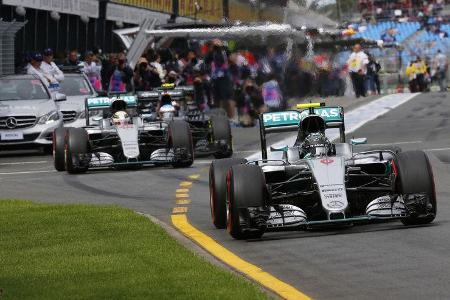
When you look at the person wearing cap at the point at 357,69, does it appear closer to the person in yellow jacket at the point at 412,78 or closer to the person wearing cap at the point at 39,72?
the person in yellow jacket at the point at 412,78

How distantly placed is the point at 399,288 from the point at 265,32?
30.7 metres

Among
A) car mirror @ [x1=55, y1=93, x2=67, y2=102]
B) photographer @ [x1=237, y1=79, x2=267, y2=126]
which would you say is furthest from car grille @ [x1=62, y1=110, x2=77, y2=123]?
photographer @ [x1=237, y1=79, x2=267, y2=126]

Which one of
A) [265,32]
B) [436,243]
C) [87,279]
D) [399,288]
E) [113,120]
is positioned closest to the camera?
[399,288]

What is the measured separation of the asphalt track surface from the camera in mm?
9672

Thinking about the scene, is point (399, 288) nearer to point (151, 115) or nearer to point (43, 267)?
point (43, 267)

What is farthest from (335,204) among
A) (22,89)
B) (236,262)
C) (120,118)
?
(22,89)

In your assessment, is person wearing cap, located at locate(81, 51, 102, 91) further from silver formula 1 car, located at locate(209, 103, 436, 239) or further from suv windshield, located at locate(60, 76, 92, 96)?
silver formula 1 car, located at locate(209, 103, 436, 239)

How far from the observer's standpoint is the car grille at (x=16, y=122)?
28.1m

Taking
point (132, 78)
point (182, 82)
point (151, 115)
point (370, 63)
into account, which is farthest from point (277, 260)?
point (370, 63)

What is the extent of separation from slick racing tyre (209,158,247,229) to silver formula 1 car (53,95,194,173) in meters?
9.15

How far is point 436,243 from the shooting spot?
1177 centimetres

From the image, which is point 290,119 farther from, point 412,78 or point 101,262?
point 412,78

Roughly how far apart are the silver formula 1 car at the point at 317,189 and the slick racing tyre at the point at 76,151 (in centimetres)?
902

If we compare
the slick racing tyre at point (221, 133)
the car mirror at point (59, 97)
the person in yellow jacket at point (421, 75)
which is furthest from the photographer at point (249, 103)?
the person in yellow jacket at point (421, 75)
